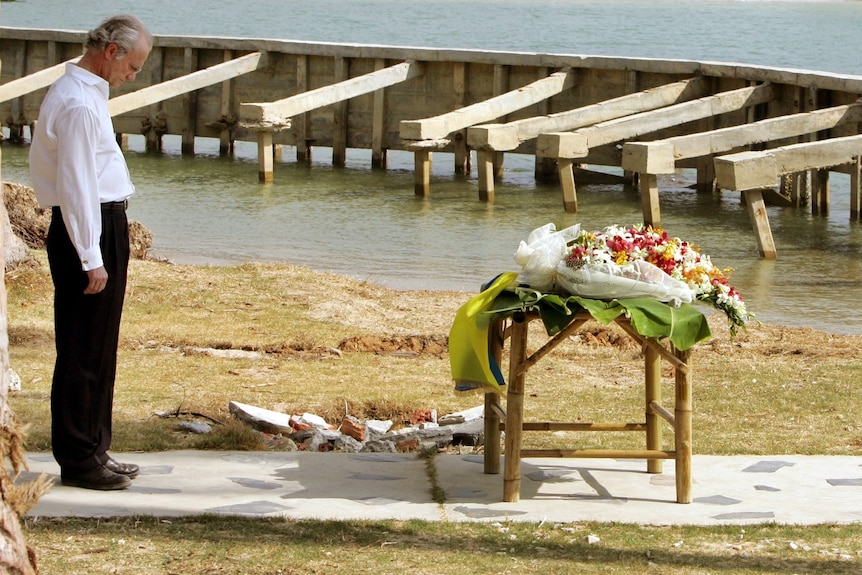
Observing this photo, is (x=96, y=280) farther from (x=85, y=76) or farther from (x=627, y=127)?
(x=627, y=127)

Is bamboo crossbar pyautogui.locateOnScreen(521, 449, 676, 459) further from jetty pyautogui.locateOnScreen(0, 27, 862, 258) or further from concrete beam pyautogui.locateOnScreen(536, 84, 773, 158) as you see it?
concrete beam pyautogui.locateOnScreen(536, 84, 773, 158)

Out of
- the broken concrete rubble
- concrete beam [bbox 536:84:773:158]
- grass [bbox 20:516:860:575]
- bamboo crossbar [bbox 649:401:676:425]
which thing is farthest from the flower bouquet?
concrete beam [bbox 536:84:773:158]

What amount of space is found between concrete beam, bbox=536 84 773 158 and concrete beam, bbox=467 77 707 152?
0.44m

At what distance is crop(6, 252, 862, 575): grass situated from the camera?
5.06 metres

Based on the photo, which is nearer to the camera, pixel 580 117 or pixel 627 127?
pixel 627 127

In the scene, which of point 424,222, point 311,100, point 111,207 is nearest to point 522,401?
point 111,207

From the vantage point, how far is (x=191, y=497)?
19.0 feet

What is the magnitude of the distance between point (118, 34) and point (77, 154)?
1.69 feet

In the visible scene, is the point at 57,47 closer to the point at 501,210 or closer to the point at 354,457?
the point at 501,210

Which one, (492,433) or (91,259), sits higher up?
(91,259)

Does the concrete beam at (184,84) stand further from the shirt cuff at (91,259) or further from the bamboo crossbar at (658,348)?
the bamboo crossbar at (658,348)

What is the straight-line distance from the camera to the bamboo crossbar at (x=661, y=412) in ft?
19.6

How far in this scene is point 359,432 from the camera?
743 centimetres

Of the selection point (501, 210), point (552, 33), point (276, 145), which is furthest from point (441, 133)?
point (552, 33)
